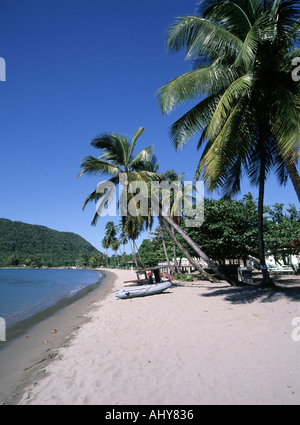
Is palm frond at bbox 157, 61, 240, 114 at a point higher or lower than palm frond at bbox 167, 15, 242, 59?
lower

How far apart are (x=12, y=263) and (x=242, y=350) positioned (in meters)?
156

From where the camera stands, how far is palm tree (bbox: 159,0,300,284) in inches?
206

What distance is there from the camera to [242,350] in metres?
3.95

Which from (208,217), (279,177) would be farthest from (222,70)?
Result: (208,217)

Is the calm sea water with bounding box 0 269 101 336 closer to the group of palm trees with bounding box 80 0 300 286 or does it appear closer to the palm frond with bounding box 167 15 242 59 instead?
the group of palm trees with bounding box 80 0 300 286

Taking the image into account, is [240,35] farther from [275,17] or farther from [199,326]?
[199,326]

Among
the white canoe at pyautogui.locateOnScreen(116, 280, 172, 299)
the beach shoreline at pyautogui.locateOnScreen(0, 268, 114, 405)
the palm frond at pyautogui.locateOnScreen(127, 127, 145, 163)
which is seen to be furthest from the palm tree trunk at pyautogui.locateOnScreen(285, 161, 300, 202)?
the palm frond at pyautogui.locateOnScreen(127, 127, 145, 163)

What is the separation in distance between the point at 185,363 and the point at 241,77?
634 cm

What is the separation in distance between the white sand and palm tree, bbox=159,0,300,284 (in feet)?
11.3

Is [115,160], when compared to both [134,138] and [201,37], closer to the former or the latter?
[134,138]

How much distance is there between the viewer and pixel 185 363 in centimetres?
373

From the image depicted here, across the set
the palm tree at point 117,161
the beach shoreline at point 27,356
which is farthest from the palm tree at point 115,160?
the beach shoreline at point 27,356
